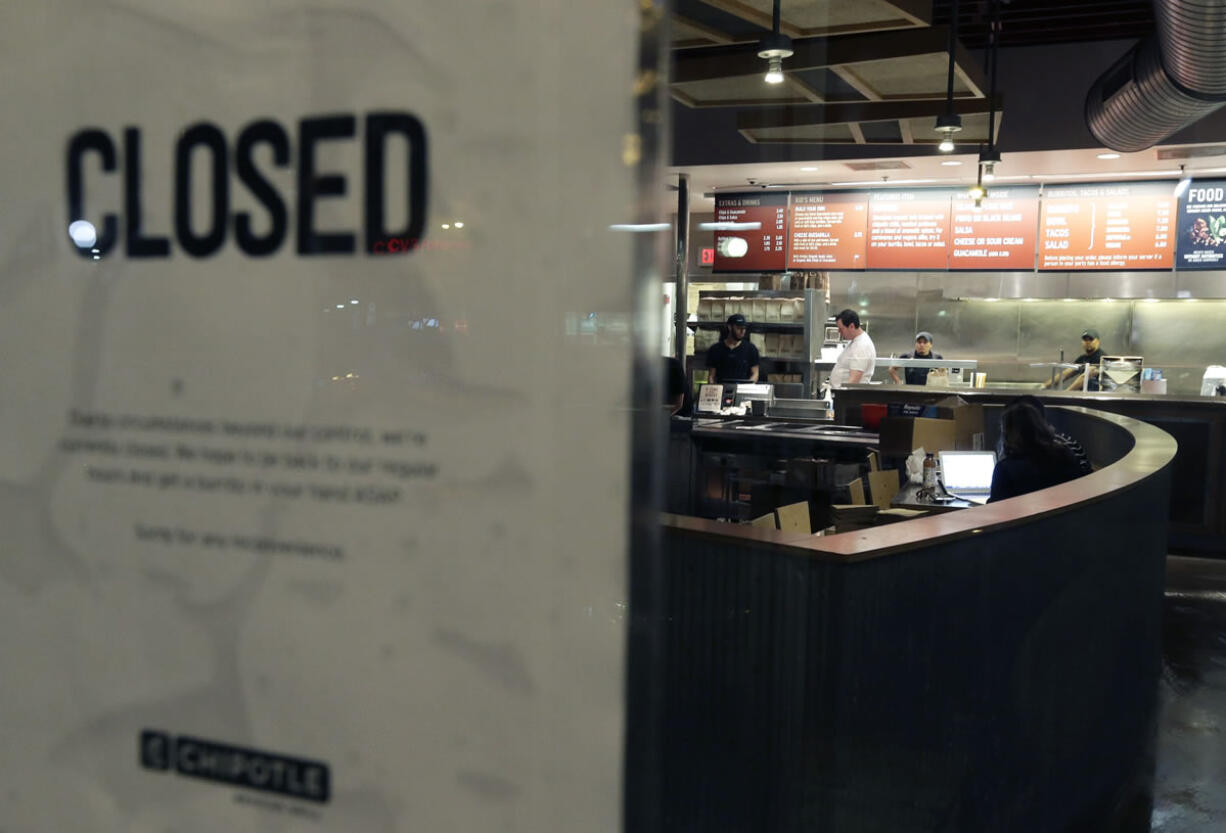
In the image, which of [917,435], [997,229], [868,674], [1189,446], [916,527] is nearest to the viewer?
[868,674]

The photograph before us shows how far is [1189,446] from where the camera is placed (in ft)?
23.9

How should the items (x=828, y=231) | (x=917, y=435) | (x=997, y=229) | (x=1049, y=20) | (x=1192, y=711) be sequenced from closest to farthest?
(x=1192, y=711) → (x=917, y=435) → (x=1049, y=20) → (x=997, y=229) → (x=828, y=231)

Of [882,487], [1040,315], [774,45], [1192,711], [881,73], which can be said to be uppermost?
[881,73]

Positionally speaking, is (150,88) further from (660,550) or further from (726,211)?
(726,211)

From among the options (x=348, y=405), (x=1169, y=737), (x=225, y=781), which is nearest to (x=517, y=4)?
(x=348, y=405)

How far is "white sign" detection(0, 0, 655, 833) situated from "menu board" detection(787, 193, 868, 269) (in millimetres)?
9545

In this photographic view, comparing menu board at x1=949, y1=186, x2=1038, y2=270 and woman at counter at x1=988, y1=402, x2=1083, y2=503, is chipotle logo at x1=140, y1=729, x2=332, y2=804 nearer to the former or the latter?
woman at counter at x1=988, y1=402, x2=1083, y2=503

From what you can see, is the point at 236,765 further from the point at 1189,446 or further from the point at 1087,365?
the point at 1087,365

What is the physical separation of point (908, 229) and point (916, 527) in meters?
7.70

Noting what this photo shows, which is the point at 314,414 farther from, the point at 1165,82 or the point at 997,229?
the point at 997,229

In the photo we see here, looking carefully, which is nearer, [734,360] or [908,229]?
[734,360]

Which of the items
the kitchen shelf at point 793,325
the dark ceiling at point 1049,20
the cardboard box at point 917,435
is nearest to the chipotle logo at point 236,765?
the cardboard box at point 917,435

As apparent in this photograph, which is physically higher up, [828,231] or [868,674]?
[828,231]

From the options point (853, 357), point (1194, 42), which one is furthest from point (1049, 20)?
point (853, 357)
